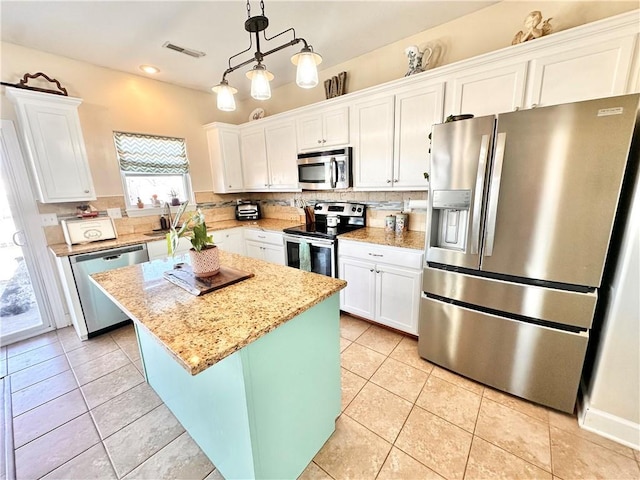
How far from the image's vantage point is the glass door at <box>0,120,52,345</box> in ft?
8.27

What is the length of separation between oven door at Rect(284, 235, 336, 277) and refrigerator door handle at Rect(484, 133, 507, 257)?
1.42m

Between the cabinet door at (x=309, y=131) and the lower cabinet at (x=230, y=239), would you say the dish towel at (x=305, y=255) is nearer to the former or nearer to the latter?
the lower cabinet at (x=230, y=239)

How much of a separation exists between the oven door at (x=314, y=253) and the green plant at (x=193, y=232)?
149cm

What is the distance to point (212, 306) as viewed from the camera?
1202 millimetres

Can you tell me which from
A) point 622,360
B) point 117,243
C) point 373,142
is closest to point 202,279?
point 117,243

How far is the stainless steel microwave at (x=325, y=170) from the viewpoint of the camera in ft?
9.32

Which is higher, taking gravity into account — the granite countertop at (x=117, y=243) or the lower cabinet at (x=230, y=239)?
the granite countertop at (x=117, y=243)

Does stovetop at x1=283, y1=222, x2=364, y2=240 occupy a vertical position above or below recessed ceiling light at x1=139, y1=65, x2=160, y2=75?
below

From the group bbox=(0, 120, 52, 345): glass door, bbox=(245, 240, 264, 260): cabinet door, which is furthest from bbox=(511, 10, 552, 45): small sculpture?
bbox=(0, 120, 52, 345): glass door

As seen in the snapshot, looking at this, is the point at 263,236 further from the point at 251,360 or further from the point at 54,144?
the point at 251,360

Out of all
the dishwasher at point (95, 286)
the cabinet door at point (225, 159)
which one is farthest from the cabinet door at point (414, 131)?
the dishwasher at point (95, 286)

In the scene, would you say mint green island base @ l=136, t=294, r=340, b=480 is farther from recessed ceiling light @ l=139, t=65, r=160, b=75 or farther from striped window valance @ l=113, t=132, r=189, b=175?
recessed ceiling light @ l=139, t=65, r=160, b=75

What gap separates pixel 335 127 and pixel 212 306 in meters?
2.38

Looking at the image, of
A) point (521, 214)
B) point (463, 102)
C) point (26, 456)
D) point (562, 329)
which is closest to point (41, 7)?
point (26, 456)
